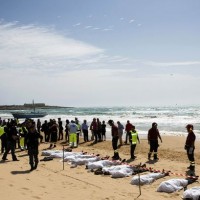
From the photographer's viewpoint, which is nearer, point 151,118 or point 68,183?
point 68,183

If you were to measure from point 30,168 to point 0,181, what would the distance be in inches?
112

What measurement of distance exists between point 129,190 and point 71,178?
2.40 metres

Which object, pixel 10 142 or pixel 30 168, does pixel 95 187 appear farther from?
pixel 10 142

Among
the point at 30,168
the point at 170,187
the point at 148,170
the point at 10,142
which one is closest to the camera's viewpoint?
the point at 170,187

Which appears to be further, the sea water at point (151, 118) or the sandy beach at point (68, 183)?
the sea water at point (151, 118)

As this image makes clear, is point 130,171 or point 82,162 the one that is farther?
point 82,162

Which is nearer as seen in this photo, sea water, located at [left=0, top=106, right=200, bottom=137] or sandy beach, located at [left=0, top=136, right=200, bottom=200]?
sandy beach, located at [left=0, top=136, right=200, bottom=200]

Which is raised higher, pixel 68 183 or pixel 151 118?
pixel 151 118

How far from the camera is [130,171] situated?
12.0m

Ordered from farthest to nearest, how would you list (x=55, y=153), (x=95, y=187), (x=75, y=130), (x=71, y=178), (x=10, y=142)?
(x=75, y=130)
(x=55, y=153)
(x=10, y=142)
(x=71, y=178)
(x=95, y=187)

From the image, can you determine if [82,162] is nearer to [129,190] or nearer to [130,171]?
[130,171]

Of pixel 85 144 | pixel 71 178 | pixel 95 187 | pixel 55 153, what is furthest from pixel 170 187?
pixel 85 144

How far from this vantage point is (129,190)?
33.0 feet

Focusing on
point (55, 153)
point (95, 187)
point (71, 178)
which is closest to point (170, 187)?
point (95, 187)
